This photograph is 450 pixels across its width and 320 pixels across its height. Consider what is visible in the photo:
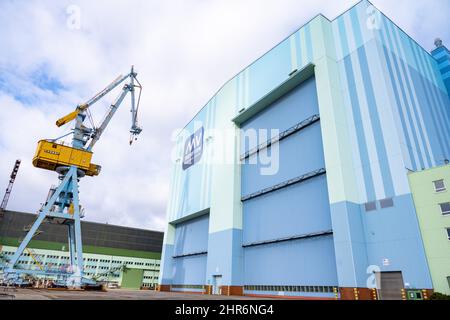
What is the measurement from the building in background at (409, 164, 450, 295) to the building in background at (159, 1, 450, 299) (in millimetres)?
403

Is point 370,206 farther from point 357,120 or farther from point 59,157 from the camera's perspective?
point 59,157

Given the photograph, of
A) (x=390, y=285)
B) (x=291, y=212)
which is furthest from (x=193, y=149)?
(x=390, y=285)

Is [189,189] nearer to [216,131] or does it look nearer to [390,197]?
[216,131]

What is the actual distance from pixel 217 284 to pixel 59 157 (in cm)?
2171

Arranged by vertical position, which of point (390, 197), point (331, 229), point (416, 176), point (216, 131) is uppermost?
point (216, 131)

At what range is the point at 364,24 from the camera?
70.1 feet

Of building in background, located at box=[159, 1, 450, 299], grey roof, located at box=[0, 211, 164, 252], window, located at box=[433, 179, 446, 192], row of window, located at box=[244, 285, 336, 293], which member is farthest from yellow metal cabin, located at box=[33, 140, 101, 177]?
grey roof, located at box=[0, 211, 164, 252]

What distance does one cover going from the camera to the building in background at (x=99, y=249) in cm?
5797

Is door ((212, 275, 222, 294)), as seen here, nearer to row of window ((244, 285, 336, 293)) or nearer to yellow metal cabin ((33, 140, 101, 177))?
row of window ((244, 285, 336, 293))

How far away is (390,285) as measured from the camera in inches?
616

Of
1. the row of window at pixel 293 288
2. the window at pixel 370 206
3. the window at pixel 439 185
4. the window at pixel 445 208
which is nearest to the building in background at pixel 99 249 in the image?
the row of window at pixel 293 288

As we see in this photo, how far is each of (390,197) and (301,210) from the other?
6656 millimetres
